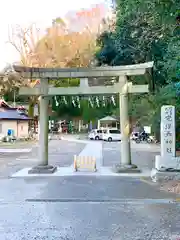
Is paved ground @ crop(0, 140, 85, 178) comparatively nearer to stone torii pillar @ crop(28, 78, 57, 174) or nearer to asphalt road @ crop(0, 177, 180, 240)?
stone torii pillar @ crop(28, 78, 57, 174)

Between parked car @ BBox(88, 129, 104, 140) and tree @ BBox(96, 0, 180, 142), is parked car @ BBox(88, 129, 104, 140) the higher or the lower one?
the lower one

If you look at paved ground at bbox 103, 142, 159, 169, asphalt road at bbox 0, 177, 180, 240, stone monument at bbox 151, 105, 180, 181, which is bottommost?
asphalt road at bbox 0, 177, 180, 240

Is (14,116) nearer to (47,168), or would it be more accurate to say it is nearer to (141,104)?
(141,104)

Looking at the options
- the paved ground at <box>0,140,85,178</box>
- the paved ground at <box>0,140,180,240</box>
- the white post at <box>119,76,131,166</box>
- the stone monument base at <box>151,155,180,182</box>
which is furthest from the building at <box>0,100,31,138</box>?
the stone monument base at <box>151,155,180,182</box>

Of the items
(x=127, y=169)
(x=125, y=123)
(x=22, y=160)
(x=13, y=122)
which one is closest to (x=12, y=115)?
(x=13, y=122)

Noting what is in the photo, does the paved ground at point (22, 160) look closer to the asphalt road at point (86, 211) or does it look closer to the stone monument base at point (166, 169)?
the asphalt road at point (86, 211)

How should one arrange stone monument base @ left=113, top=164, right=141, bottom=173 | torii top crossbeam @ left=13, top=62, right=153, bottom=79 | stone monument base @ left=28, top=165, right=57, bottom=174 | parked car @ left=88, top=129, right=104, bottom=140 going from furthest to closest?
1. parked car @ left=88, top=129, right=104, bottom=140
2. torii top crossbeam @ left=13, top=62, right=153, bottom=79
3. stone monument base @ left=113, top=164, right=141, bottom=173
4. stone monument base @ left=28, top=165, right=57, bottom=174

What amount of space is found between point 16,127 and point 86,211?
3447cm

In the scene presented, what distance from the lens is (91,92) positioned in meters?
14.2

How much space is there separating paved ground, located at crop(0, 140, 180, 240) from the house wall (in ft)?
92.8

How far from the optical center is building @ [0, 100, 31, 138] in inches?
1547

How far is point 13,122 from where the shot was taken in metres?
40.2

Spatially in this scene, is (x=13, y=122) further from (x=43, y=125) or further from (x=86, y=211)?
(x=86, y=211)

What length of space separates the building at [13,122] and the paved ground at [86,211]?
28.3 metres
